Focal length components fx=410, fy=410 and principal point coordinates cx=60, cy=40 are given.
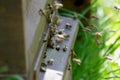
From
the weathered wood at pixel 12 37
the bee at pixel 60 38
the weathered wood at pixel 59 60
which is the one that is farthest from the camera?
the bee at pixel 60 38

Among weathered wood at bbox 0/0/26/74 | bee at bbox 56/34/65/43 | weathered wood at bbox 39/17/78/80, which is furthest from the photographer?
Result: bee at bbox 56/34/65/43

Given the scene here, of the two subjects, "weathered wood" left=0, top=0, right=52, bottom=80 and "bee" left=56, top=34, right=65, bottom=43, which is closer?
"weathered wood" left=0, top=0, right=52, bottom=80

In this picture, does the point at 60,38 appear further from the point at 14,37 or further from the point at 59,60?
the point at 14,37

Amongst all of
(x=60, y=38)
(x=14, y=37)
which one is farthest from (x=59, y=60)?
(x=14, y=37)

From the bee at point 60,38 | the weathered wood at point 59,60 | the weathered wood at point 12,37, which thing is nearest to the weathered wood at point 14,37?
the weathered wood at point 12,37

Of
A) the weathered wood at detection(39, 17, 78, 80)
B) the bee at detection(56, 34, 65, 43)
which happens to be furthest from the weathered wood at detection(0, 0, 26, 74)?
the bee at detection(56, 34, 65, 43)

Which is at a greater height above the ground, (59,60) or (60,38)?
(60,38)

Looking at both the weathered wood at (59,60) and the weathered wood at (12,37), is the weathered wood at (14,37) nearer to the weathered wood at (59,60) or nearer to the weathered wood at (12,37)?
the weathered wood at (12,37)

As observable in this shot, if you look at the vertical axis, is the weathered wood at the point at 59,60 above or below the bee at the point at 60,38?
below

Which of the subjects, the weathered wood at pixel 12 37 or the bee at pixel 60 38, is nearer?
the weathered wood at pixel 12 37

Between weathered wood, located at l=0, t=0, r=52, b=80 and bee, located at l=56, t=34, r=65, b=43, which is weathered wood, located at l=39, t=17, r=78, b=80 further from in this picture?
weathered wood, located at l=0, t=0, r=52, b=80

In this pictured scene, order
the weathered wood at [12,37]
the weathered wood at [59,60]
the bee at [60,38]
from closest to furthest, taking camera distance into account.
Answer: the weathered wood at [12,37]
the weathered wood at [59,60]
the bee at [60,38]
